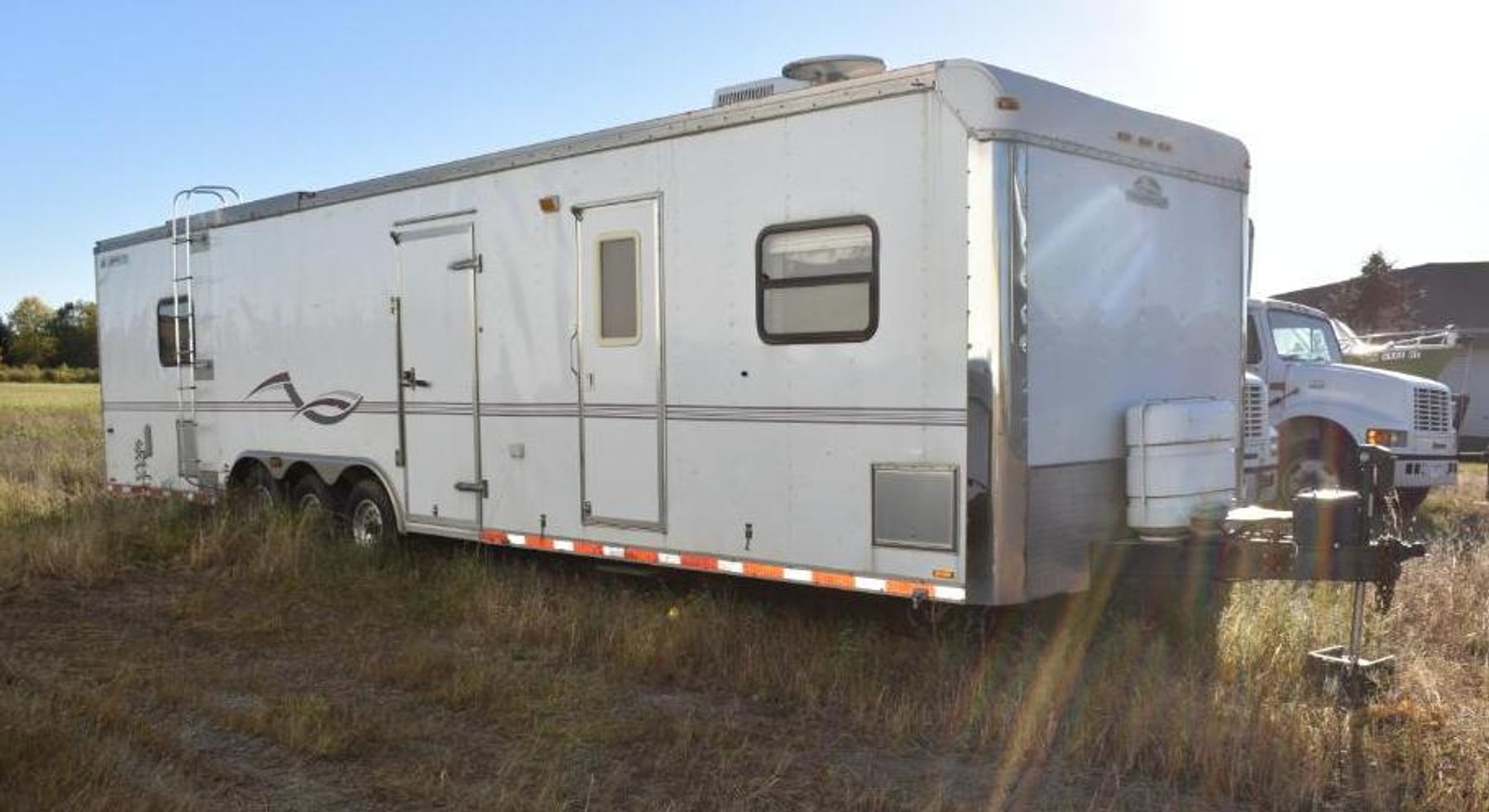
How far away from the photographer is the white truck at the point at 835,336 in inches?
221

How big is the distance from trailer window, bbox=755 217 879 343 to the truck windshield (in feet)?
22.3

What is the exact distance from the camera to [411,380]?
8.59 metres

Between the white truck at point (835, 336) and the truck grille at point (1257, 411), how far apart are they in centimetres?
195

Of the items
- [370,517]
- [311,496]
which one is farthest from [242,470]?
[370,517]

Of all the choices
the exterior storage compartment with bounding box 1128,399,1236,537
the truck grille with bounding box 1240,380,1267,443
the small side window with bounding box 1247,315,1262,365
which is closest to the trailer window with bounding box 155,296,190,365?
the exterior storage compartment with bounding box 1128,399,1236,537

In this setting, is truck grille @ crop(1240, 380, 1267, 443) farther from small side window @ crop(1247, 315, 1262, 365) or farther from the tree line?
the tree line

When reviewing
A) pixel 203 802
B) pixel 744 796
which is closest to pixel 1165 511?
pixel 744 796

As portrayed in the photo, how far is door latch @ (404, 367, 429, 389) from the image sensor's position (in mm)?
8516

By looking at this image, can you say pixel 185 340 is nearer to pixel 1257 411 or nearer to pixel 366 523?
pixel 366 523

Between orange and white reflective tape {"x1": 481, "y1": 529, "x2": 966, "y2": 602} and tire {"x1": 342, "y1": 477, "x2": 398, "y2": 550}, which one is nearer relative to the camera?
orange and white reflective tape {"x1": 481, "y1": 529, "x2": 966, "y2": 602}

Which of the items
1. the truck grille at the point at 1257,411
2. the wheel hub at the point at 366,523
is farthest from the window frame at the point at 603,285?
the truck grille at the point at 1257,411

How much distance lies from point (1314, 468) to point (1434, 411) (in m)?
1.30

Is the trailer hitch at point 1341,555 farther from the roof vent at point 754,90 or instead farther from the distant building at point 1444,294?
the distant building at point 1444,294

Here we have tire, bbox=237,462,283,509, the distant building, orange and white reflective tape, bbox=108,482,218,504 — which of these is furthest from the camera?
the distant building
